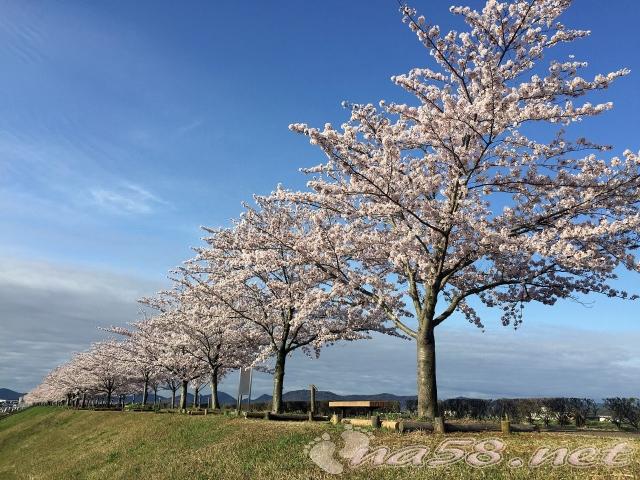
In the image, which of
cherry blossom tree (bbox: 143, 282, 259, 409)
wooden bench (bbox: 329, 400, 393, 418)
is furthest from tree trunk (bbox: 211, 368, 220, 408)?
wooden bench (bbox: 329, 400, 393, 418)

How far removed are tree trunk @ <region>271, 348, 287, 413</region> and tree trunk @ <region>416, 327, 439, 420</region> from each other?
988cm

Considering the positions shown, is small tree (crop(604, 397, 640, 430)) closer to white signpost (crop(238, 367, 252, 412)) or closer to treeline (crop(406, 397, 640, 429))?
treeline (crop(406, 397, 640, 429))

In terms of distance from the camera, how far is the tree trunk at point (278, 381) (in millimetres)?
23922

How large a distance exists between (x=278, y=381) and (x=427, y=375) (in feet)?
34.0

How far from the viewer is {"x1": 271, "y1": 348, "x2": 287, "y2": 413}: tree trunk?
23.9m

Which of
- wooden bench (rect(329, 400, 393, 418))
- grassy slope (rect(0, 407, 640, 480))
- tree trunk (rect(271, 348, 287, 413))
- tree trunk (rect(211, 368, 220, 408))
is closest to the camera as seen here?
grassy slope (rect(0, 407, 640, 480))

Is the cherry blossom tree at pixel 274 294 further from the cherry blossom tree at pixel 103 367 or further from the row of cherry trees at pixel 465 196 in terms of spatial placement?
the cherry blossom tree at pixel 103 367

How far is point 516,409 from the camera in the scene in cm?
2242

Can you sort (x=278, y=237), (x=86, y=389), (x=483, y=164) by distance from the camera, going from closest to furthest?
(x=483, y=164)
(x=278, y=237)
(x=86, y=389)

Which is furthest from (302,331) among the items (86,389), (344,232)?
(86,389)

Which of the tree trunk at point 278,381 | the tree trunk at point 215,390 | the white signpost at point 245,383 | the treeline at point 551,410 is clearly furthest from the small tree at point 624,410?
the tree trunk at point 215,390

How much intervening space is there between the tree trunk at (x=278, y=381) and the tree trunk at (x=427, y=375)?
9885 millimetres

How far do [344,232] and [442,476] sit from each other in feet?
Answer: 28.8

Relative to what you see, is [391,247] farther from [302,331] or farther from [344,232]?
[302,331]
